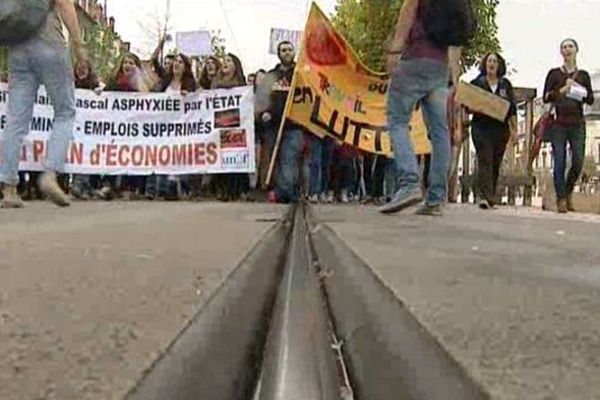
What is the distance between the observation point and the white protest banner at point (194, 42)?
80.3ft

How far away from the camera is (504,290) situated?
11.8 ft

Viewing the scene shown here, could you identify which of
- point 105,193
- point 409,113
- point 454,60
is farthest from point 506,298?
point 105,193

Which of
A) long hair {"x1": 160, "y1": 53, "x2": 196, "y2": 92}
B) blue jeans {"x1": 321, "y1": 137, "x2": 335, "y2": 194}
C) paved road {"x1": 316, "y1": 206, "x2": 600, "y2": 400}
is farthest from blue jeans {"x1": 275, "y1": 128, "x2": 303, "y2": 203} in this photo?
paved road {"x1": 316, "y1": 206, "x2": 600, "y2": 400}

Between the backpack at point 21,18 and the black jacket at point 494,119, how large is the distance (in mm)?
5588

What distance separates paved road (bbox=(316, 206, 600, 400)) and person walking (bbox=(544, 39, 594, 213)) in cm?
706

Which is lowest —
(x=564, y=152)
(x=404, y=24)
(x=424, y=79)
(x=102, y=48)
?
(x=564, y=152)

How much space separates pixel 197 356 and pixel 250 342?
0.45m

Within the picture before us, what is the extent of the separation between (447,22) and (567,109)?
492 centimetres

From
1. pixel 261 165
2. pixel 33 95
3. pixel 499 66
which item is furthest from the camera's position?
pixel 261 165

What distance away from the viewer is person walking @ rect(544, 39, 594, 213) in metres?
13.6

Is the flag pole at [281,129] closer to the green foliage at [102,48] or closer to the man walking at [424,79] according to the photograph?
the man walking at [424,79]

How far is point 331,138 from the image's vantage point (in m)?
17.5

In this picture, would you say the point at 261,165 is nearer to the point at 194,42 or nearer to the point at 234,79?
the point at 234,79

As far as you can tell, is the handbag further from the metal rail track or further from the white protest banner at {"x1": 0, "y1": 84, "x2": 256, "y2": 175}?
the metal rail track
